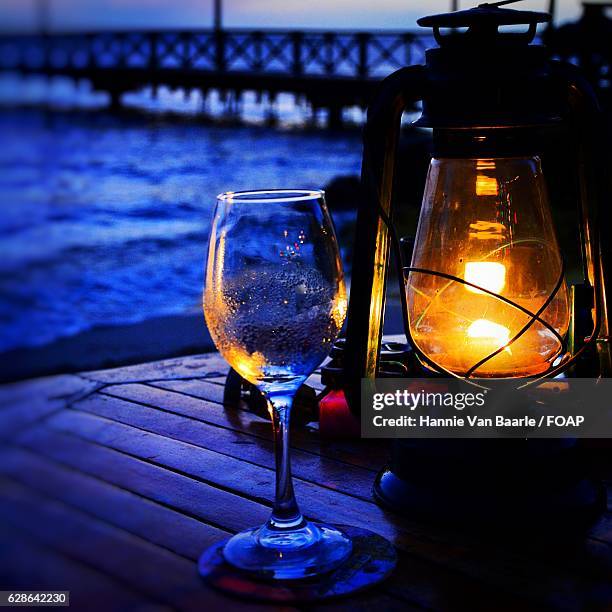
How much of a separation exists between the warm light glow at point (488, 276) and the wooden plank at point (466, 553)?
1.00ft

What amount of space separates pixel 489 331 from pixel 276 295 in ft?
1.21

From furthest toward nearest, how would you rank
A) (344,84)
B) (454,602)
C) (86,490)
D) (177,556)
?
(344,84), (177,556), (454,602), (86,490)

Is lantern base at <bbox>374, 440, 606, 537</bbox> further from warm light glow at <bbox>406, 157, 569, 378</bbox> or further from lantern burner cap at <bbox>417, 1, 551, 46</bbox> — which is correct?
lantern burner cap at <bbox>417, 1, 551, 46</bbox>

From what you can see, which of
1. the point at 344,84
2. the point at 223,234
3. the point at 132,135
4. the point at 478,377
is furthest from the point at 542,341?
the point at 132,135

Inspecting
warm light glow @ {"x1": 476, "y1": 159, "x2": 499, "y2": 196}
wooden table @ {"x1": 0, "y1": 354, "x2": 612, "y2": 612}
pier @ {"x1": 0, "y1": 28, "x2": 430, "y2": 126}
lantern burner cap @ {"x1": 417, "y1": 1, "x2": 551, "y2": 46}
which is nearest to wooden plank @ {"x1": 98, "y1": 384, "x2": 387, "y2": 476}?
wooden table @ {"x1": 0, "y1": 354, "x2": 612, "y2": 612}

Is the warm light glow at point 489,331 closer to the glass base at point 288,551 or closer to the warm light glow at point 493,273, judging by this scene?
the warm light glow at point 493,273

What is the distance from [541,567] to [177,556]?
377 mm

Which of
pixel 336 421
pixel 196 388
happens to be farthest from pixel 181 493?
pixel 196 388

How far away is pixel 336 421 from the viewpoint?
4.69ft

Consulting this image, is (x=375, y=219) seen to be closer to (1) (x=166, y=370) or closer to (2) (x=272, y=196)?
(2) (x=272, y=196)

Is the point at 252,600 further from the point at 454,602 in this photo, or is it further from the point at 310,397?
the point at 310,397

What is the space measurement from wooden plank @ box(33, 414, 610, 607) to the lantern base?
0.10 feet

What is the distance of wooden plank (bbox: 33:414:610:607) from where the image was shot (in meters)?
0.94

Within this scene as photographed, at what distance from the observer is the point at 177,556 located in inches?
40.1
